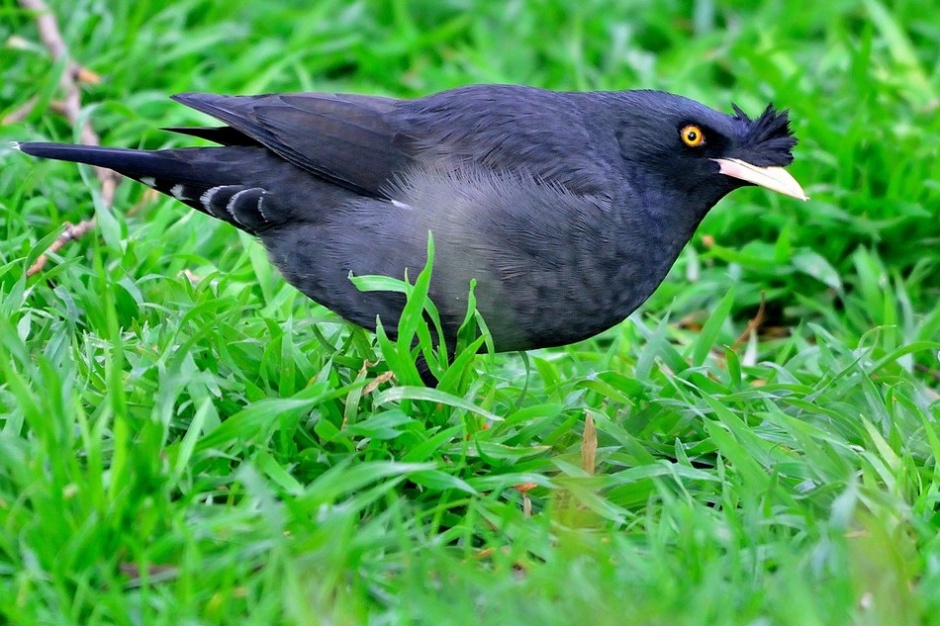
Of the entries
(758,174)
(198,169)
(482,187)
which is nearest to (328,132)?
(198,169)

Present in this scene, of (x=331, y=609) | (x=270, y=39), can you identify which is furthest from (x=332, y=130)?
(x=270, y=39)

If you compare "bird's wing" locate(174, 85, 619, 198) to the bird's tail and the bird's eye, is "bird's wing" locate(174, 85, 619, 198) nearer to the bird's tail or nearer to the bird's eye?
the bird's tail

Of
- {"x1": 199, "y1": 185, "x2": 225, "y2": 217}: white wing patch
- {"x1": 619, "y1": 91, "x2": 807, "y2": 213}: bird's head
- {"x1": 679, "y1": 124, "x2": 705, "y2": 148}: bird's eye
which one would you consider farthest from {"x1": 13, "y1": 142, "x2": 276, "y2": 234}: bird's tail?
{"x1": 679, "y1": 124, "x2": 705, "y2": 148}: bird's eye

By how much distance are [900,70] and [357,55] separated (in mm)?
3080

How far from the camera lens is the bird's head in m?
4.39

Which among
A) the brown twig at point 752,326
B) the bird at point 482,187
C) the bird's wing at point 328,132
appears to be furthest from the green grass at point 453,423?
the bird's wing at point 328,132

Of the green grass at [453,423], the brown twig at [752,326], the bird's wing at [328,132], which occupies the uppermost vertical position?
the bird's wing at [328,132]

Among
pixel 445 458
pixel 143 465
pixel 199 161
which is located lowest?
pixel 445 458

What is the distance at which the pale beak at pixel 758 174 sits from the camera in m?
4.38

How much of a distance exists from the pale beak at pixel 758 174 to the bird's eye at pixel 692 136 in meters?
0.09

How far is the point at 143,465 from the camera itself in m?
3.22

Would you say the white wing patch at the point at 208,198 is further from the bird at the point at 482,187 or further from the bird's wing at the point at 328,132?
the bird's wing at the point at 328,132

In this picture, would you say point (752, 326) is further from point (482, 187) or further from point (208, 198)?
point (208, 198)

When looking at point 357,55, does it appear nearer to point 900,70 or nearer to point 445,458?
point 900,70
